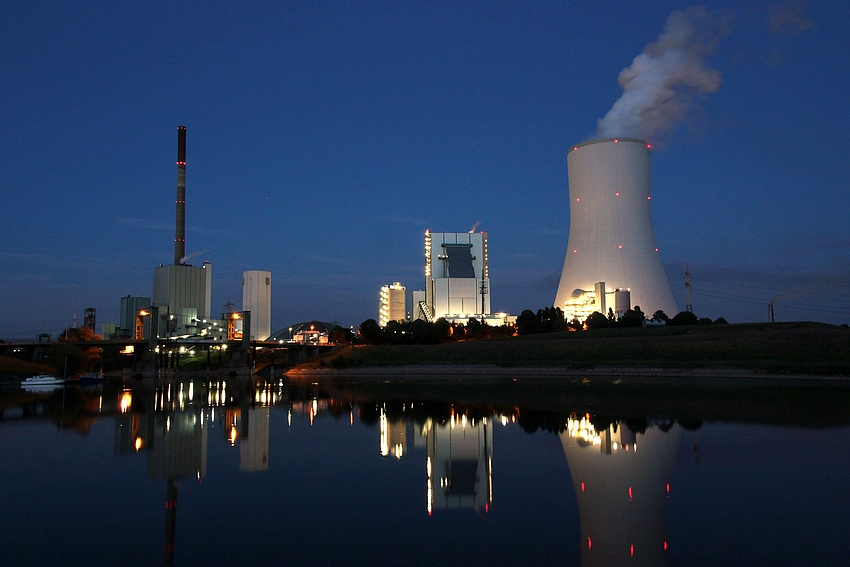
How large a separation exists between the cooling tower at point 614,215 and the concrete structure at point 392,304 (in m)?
41.6

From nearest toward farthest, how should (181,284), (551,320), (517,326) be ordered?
(551,320) → (517,326) → (181,284)

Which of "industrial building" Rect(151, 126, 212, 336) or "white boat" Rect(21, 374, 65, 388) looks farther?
"industrial building" Rect(151, 126, 212, 336)

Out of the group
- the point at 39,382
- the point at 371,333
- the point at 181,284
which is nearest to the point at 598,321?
the point at 371,333

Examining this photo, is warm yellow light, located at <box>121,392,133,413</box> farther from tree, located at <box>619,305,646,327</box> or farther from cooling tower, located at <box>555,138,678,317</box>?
tree, located at <box>619,305,646,327</box>

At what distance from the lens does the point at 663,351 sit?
36.9 m

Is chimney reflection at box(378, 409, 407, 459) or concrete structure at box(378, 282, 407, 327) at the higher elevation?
concrete structure at box(378, 282, 407, 327)

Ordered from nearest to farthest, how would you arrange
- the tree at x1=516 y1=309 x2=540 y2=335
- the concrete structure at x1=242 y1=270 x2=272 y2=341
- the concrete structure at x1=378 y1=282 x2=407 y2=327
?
the tree at x1=516 y1=309 x2=540 y2=335
the concrete structure at x1=378 y1=282 x2=407 y2=327
the concrete structure at x1=242 y1=270 x2=272 y2=341

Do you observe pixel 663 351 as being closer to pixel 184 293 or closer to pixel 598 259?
pixel 598 259

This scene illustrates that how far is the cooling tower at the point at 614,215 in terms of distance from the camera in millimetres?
41094

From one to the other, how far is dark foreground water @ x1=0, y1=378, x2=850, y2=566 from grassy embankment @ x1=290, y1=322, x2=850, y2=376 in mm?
16419

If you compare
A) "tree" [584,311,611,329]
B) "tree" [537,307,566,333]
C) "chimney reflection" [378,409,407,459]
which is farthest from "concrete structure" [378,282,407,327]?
"chimney reflection" [378,409,407,459]

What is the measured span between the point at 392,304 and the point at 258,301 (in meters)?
25.0

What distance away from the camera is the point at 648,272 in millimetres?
42500

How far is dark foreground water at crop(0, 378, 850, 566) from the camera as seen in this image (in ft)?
21.4
